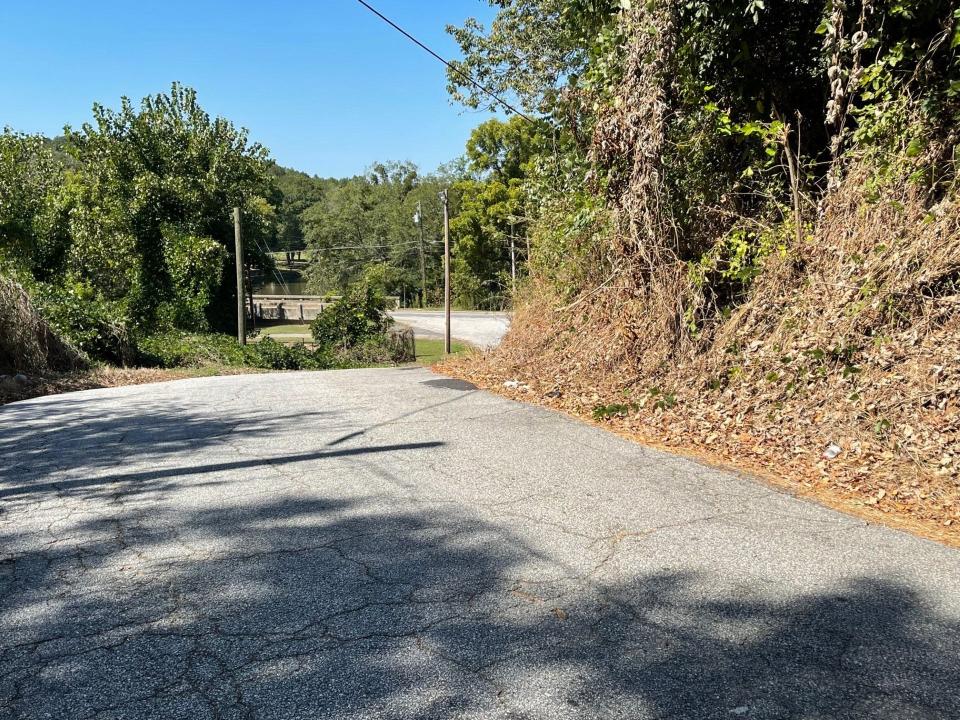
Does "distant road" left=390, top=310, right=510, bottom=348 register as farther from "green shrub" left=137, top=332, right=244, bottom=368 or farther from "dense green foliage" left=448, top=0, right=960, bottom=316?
"dense green foliage" left=448, top=0, right=960, bottom=316

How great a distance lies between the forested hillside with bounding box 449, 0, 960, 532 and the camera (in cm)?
602

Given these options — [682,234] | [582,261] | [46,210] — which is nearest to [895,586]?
[682,234]


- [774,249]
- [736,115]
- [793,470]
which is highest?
[736,115]

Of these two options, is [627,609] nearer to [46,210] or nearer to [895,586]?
[895,586]

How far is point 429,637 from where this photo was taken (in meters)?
3.11

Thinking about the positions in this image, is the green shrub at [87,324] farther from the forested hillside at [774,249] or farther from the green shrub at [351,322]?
the forested hillside at [774,249]

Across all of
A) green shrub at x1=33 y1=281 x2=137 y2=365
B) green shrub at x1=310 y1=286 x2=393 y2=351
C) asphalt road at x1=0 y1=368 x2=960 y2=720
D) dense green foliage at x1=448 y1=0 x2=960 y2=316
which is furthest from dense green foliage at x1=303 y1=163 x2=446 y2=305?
asphalt road at x1=0 y1=368 x2=960 y2=720

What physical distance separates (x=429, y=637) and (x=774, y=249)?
6691 mm

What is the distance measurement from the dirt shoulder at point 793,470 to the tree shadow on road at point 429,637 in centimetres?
129

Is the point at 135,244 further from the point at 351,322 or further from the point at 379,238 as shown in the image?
the point at 379,238

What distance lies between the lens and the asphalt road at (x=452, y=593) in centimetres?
269

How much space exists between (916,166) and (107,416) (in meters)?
9.66

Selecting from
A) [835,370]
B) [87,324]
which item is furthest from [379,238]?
[835,370]

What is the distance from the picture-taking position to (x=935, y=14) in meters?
7.57
